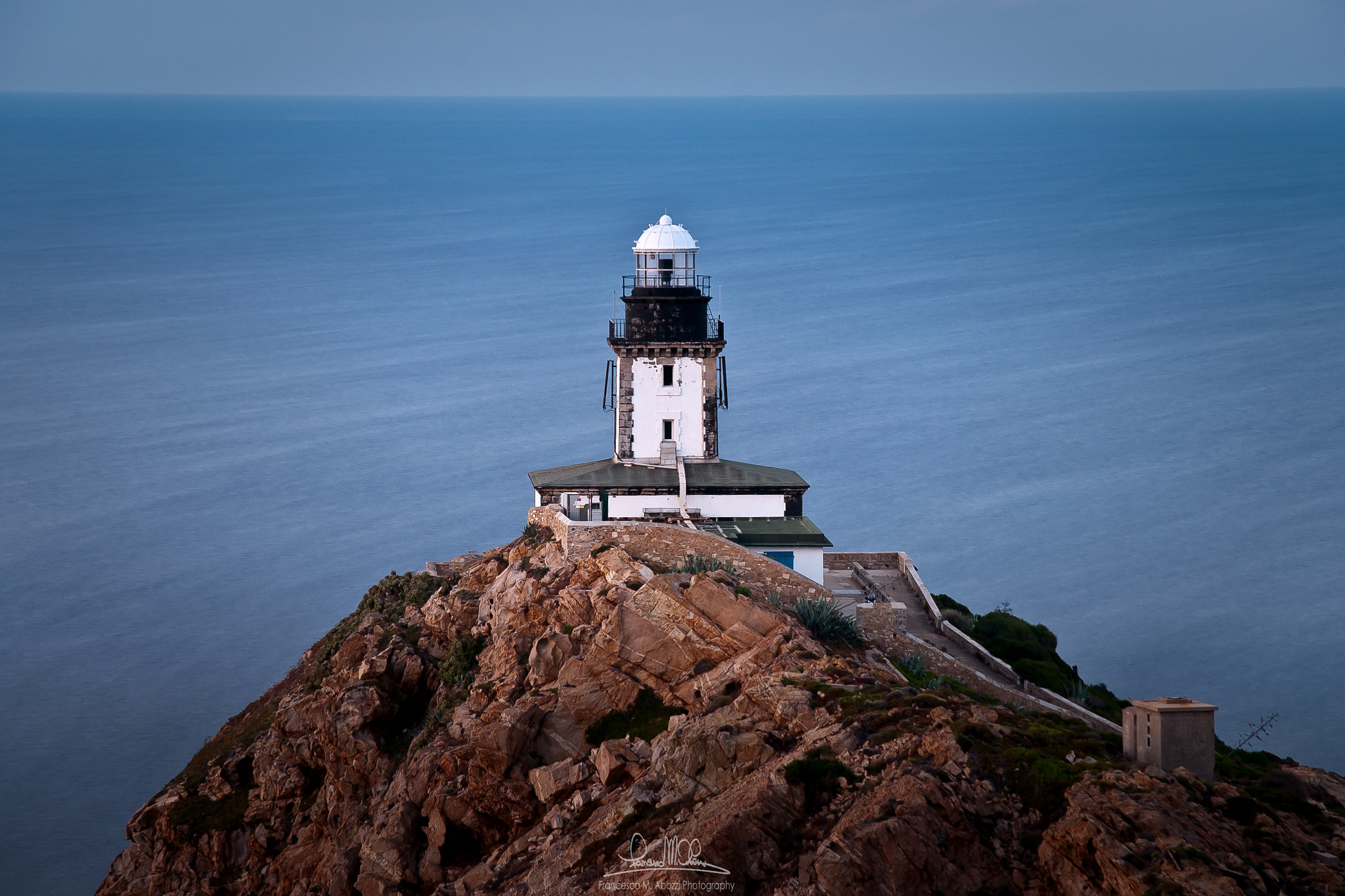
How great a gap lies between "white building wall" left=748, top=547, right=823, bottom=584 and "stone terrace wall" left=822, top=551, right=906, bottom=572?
3484mm

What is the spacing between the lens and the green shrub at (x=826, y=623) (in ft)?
86.2

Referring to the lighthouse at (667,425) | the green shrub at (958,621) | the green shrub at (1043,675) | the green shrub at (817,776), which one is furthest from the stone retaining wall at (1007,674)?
the green shrub at (817,776)

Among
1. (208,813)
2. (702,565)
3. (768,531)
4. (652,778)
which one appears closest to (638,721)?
(652,778)

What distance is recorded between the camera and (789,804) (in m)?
20.7

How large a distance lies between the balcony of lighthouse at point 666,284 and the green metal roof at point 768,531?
4.86 meters

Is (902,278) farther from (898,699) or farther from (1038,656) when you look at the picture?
(898,699)

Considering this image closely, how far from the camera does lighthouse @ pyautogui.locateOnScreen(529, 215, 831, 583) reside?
3178 centimetres

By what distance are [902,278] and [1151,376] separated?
29965 mm

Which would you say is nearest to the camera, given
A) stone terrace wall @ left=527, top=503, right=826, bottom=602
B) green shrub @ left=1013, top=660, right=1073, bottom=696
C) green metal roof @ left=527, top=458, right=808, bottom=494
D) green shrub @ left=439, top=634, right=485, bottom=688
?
stone terrace wall @ left=527, top=503, right=826, bottom=602

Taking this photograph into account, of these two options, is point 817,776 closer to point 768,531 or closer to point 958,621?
point 768,531

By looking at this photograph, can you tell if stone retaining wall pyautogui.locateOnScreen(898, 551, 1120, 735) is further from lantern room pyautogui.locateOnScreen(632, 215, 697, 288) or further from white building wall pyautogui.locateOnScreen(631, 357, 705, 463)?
lantern room pyautogui.locateOnScreen(632, 215, 697, 288)

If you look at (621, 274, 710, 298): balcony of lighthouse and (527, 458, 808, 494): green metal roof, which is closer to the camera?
(527, 458, 808, 494): green metal roof

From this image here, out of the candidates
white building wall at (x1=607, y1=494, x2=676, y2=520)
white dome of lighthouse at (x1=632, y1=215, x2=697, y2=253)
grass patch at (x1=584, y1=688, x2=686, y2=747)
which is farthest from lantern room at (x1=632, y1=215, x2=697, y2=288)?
grass patch at (x1=584, y1=688, x2=686, y2=747)

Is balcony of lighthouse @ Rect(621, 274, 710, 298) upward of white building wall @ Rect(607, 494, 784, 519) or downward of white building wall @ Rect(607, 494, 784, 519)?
upward
